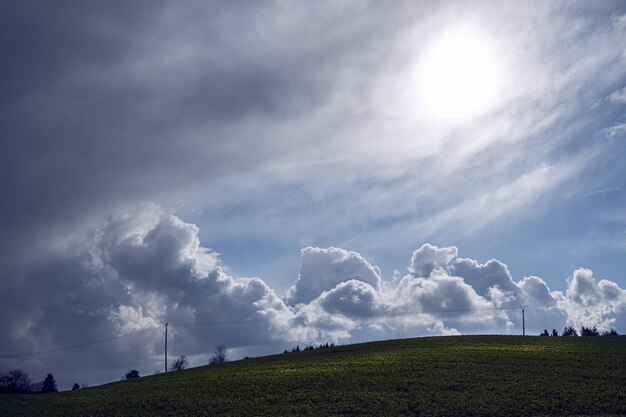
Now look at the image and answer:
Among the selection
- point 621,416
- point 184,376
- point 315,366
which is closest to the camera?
point 621,416

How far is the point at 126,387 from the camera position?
238 ft

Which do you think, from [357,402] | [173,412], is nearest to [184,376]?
[173,412]

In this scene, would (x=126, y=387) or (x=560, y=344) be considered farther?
(x=560, y=344)

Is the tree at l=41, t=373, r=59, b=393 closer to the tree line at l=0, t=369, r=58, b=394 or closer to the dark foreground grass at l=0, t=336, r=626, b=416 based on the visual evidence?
the tree line at l=0, t=369, r=58, b=394

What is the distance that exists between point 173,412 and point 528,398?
103ft

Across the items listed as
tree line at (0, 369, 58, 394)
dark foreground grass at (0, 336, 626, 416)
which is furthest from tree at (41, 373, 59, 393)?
dark foreground grass at (0, 336, 626, 416)

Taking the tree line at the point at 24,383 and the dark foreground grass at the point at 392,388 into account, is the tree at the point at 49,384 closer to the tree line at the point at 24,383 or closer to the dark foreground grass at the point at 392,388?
the tree line at the point at 24,383

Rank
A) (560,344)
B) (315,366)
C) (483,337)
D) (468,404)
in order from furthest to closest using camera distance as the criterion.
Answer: (483,337) → (560,344) → (315,366) → (468,404)

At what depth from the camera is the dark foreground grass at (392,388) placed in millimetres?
50750

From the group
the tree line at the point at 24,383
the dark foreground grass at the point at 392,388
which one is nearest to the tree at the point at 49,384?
the tree line at the point at 24,383

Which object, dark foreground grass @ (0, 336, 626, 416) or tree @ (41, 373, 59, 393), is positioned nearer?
dark foreground grass @ (0, 336, 626, 416)

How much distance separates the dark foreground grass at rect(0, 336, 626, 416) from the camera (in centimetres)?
5075

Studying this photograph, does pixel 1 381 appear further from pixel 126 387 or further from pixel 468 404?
pixel 468 404

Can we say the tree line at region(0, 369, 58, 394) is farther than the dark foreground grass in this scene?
Yes
